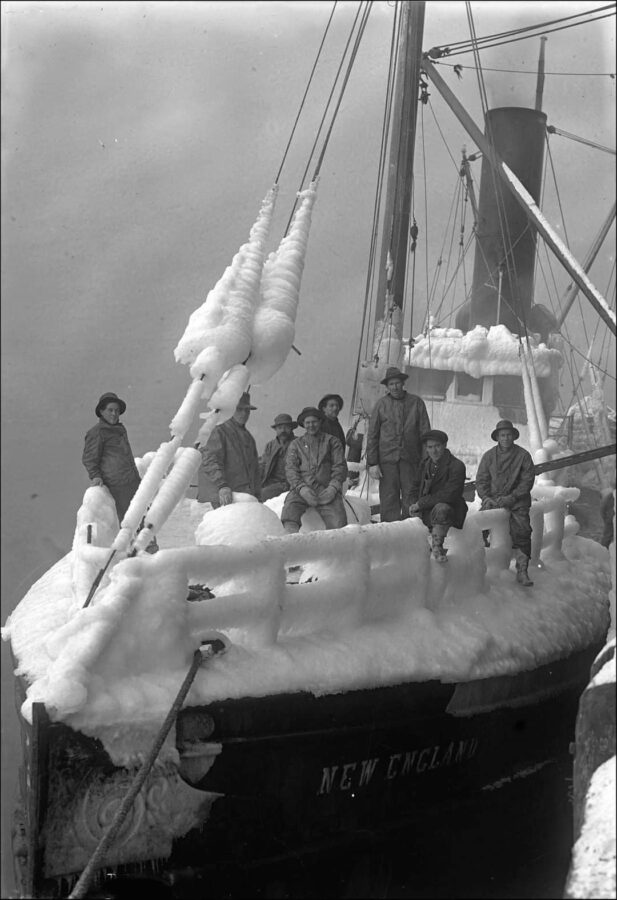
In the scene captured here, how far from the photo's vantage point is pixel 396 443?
28.2 feet

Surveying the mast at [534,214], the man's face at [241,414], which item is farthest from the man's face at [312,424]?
the mast at [534,214]

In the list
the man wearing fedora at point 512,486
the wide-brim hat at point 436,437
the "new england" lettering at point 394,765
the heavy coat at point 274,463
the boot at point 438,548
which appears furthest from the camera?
the heavy coat at point 274,463

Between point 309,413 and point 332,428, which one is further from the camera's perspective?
point 332,428

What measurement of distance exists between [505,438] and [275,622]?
3038 millimetres

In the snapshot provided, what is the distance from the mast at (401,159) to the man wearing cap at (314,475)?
4806mm

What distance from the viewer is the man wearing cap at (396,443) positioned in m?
8.60

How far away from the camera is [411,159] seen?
1259 centimetres

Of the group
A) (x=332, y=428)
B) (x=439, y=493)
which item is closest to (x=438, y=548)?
(x=439, y=493)

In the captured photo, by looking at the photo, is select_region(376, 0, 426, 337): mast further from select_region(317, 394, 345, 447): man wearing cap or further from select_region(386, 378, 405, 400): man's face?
select_region(317, 394, 345, 447): man wearing cap

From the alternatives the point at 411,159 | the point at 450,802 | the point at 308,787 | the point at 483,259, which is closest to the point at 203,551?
the point at 308,787

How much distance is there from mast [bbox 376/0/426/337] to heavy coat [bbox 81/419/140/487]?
17.2 ft

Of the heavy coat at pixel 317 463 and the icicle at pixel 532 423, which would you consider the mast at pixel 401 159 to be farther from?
the heavy coat at pixel 317 463

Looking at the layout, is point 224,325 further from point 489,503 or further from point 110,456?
point 489,503

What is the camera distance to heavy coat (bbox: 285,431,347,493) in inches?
304
